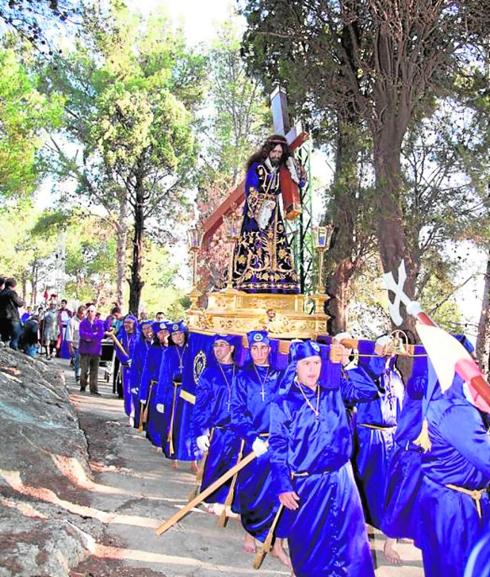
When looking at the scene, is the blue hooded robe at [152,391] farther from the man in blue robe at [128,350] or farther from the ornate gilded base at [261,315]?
the man in blue robe at [128,350]

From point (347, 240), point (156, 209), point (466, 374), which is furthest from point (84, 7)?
point (156, 209)

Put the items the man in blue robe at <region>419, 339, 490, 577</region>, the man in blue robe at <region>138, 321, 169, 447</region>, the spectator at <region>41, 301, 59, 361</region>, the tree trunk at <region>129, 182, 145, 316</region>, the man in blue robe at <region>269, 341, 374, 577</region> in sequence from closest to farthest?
the man in blue robe at <region>419, 339, 490, 577</region> → the man in blue robe at <region>269, 341, 374, 577</region> → the man in blue robe at <region>138, 321, 169, 447</region> → the spectator at <region>41, 301, 59, 361</region> → the tree trunk at <region>129, 182, 145, 316</region>

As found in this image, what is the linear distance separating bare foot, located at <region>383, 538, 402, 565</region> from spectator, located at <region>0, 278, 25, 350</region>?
27.1ft

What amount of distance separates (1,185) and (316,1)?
12354 mm

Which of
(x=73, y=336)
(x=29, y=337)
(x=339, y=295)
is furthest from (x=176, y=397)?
(x=73, y=336)

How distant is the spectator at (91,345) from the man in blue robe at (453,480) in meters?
9.99

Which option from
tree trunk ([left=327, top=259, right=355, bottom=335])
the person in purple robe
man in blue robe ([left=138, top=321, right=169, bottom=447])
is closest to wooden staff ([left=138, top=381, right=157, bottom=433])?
man in blue robe ([left=138, top=321, right=169, bottom=447])

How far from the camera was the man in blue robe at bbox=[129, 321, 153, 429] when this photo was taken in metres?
9.30

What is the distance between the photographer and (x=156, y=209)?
78.1ft

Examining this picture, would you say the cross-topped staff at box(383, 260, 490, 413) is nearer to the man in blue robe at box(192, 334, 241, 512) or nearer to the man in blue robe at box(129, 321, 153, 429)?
the man in blue robe at box(192, 334, 241, 512)

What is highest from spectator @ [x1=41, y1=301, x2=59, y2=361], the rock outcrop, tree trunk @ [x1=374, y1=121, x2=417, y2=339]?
tree trunk @ [x1=374, y1=121, x2=417, y2=339]

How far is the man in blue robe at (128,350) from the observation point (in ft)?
33.6

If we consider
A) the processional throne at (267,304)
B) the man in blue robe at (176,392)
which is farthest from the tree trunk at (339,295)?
the man in blue robe at (176,392)

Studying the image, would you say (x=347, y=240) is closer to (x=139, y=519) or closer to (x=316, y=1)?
(x=316, y=1)
